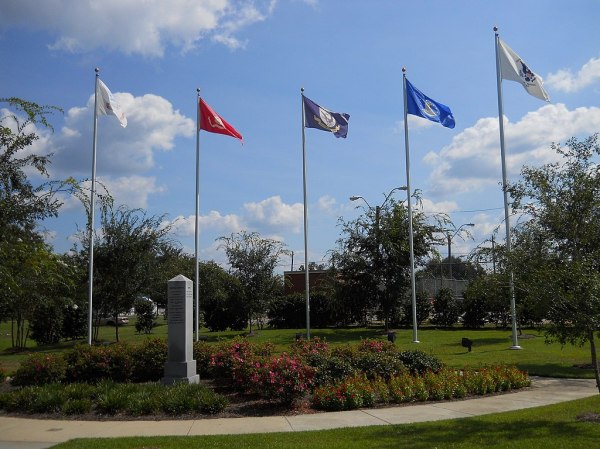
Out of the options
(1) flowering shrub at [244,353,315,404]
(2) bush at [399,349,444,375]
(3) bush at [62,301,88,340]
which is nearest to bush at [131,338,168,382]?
(1) flowering shrub at [244,353,315,404]

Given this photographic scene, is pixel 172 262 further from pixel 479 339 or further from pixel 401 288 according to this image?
pixel 479 339

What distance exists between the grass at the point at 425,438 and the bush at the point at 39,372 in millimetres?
5314

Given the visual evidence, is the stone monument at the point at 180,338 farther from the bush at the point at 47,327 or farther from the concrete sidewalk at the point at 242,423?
the bush at the point at 47,327

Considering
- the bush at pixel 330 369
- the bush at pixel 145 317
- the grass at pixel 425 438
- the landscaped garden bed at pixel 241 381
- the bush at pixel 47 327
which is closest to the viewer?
the grass at pixel 425 438

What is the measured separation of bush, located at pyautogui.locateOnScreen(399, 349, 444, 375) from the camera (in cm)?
1305

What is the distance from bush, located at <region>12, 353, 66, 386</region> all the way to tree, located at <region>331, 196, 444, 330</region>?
18.8 m

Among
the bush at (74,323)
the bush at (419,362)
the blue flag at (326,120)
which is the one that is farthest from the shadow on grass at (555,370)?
the bush at (74,323)

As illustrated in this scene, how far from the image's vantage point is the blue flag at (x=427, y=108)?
2398cm

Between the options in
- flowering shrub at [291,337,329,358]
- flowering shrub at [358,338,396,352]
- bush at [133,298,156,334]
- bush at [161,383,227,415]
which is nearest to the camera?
bush at [161,383,227,415]

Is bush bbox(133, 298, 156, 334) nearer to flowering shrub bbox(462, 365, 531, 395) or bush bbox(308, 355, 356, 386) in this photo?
bush bbox(308, 355, 356, 386)

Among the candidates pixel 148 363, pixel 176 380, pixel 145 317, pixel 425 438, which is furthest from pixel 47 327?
pixel 425 438

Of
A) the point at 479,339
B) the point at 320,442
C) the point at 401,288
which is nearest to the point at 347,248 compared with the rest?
the point at 401,288

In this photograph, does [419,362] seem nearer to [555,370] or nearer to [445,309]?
[555,370]

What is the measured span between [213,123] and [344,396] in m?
15.5
